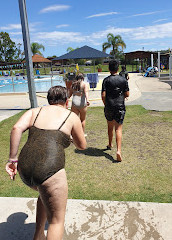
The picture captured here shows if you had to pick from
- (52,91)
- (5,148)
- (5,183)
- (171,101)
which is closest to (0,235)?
(5,183)

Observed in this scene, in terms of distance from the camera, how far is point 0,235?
2484 mm

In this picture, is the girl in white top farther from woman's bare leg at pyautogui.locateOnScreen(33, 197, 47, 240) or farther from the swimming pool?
the swimming pool

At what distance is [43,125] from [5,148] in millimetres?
3906

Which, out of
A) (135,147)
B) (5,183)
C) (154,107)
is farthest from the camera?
(154,107)

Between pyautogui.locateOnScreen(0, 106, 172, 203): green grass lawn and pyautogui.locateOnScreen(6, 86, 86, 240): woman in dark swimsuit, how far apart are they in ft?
4.99

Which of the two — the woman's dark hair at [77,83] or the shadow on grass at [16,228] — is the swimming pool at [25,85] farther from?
the shadow on grass at [16,228]

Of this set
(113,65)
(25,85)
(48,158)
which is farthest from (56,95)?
(25,85)

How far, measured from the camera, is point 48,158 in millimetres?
1797

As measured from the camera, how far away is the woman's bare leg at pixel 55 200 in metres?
1.78

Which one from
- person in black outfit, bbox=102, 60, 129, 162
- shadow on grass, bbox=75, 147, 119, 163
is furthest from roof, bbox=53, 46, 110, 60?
person in black outfit, bbox=102, 60, 129, 162

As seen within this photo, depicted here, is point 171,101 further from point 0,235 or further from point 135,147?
point 0,235

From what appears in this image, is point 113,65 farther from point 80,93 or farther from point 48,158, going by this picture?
point 48,158

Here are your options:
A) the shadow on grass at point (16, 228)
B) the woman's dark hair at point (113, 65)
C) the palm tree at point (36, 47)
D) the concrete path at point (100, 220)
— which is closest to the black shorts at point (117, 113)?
the woman's dark hair at point (113, 65)

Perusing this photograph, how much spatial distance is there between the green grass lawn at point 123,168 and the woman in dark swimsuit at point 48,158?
1.52 meters
